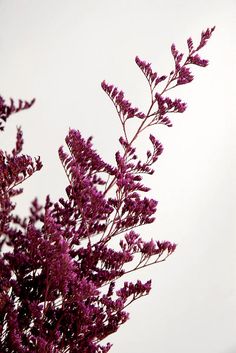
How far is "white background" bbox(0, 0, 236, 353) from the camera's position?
184 centimetres

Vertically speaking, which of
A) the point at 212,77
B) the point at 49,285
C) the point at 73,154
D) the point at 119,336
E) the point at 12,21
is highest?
the point at 12,21

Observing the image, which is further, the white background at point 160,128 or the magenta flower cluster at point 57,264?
the white background at point 160,128

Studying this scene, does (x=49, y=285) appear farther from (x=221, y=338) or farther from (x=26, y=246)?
(x=221, y=338)

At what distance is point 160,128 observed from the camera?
2.02m

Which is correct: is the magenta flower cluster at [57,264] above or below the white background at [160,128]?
below

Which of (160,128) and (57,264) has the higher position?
(160,128)

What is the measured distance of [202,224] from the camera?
2.08 metres

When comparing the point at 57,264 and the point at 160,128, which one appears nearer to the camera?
the point at 57,264

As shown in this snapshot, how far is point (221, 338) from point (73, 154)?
169cm

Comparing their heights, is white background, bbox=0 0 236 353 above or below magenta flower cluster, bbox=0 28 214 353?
above

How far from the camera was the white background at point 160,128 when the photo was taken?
1.84 m

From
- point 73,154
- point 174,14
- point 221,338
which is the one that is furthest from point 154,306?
point 73,154

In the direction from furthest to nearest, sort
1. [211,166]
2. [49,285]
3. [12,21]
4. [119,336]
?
[211,166] → [119,336] → [12,21] → [49,285]

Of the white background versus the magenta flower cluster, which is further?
the white background
